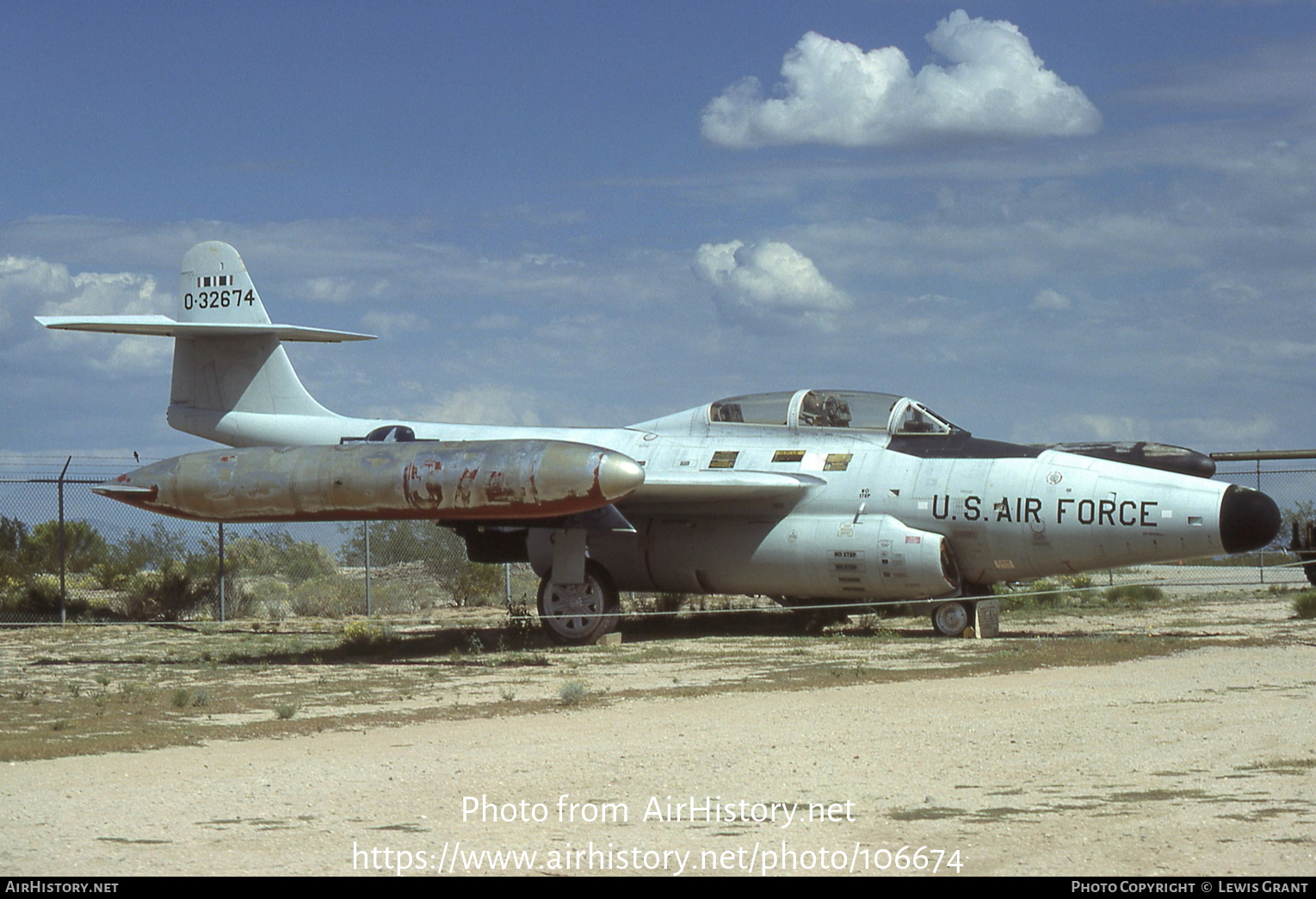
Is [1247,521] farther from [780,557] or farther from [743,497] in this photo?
[743,497]

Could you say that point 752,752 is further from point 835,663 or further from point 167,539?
point 167,539

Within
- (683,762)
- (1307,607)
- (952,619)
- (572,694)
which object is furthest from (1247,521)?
(683,762)

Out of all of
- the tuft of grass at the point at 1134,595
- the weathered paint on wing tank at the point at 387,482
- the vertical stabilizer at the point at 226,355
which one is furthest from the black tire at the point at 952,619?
the vertical stabilizer at the point at 226,355

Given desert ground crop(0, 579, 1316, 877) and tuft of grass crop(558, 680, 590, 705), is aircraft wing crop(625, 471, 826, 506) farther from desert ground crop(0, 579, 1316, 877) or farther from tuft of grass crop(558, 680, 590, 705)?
tuft of grass crop(558, 680, 590, 705)

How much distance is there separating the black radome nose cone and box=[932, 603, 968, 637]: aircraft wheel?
3391mm

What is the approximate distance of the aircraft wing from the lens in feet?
58.0

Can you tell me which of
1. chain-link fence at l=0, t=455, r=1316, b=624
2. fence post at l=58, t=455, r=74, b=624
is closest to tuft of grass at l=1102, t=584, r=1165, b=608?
chain-link fence at l=0, t=455, r=1316, b=624

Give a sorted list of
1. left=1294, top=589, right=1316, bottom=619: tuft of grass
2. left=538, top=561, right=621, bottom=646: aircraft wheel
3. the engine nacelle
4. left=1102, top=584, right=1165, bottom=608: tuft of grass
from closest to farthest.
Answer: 1. the engine nacelle
2. left=538, top=561, right=621, bottom=646: aircraft wheel
3. left=1294, top=589, right=1316, bottom=619: tuft of grass
4. left=1102, top=584, right=1165, bottom=608: tuft of grass

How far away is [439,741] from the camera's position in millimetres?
9758

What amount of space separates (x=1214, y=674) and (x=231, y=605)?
64.0 feet

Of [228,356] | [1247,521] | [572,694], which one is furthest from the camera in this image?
[228,356]

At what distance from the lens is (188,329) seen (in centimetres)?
2142

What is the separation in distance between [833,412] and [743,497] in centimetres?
172
